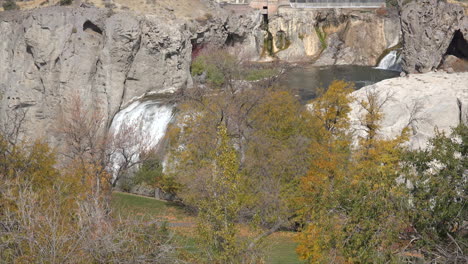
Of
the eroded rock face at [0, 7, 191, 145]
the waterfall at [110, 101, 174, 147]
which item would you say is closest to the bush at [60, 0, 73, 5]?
the eroded rock face at [0, 7, 191, 145]

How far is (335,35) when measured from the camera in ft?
228

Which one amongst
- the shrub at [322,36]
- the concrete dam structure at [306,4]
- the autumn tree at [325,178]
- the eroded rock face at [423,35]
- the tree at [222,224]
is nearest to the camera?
the tree at [222,224]

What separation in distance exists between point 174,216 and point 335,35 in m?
42.2

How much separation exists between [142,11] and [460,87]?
26.3 m

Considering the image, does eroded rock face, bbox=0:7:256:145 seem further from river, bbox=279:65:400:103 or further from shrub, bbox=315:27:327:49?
shrub, bbox=315:27:327:49

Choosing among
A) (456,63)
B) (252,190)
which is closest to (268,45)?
(456,63)

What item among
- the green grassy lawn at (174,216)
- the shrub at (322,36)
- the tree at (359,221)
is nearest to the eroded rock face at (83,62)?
the green grassy lawn at (174,216)

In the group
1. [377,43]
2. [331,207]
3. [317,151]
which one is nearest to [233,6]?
[377,43]

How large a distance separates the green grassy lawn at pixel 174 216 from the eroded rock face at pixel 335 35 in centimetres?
3534

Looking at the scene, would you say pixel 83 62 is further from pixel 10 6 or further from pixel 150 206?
pixel 150 206

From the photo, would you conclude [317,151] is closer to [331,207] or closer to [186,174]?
[186,174]

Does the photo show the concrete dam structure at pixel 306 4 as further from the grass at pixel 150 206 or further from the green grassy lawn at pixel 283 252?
the green grassy lawn at pixel 283 252

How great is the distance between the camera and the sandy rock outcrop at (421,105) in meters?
35.4

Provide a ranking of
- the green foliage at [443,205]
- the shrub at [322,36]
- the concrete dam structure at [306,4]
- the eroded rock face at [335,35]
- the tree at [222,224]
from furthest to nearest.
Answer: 1. the concrete dam structure at [306,4]
2. the shrub at [322,36]
3. the eroded rock face at [335,35]
4. the tree at [222,224]
5. the green foliage at [443,205]
